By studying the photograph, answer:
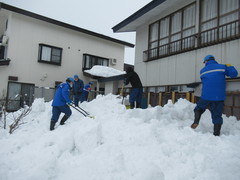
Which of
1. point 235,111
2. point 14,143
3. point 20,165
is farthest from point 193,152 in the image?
point 14,143

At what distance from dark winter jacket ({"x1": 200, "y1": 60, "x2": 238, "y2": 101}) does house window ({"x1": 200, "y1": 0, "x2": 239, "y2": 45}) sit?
258cm

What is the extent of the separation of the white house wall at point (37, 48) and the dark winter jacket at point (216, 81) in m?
11.7

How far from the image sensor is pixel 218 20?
6.27m

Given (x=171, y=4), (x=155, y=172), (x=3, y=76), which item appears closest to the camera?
(x=155, y=172)

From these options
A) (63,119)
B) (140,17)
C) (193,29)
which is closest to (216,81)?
(63,119)

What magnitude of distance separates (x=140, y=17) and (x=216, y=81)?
6346 millimetres

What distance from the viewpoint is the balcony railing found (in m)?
5.78

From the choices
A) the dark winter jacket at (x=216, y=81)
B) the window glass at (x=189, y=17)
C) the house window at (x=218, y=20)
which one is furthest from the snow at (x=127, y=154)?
the window glass at (x=189, y=17)

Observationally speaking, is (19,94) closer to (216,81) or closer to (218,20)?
(218,20)

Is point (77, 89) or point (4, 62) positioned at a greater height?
point (4, 62)

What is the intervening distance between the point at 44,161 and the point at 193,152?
227 cm

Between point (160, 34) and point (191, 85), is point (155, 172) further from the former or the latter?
point (160, 34)

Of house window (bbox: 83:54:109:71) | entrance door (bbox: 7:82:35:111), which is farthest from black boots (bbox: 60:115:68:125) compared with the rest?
house window (bbox: 83:54:109:71)

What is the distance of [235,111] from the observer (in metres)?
5.06
